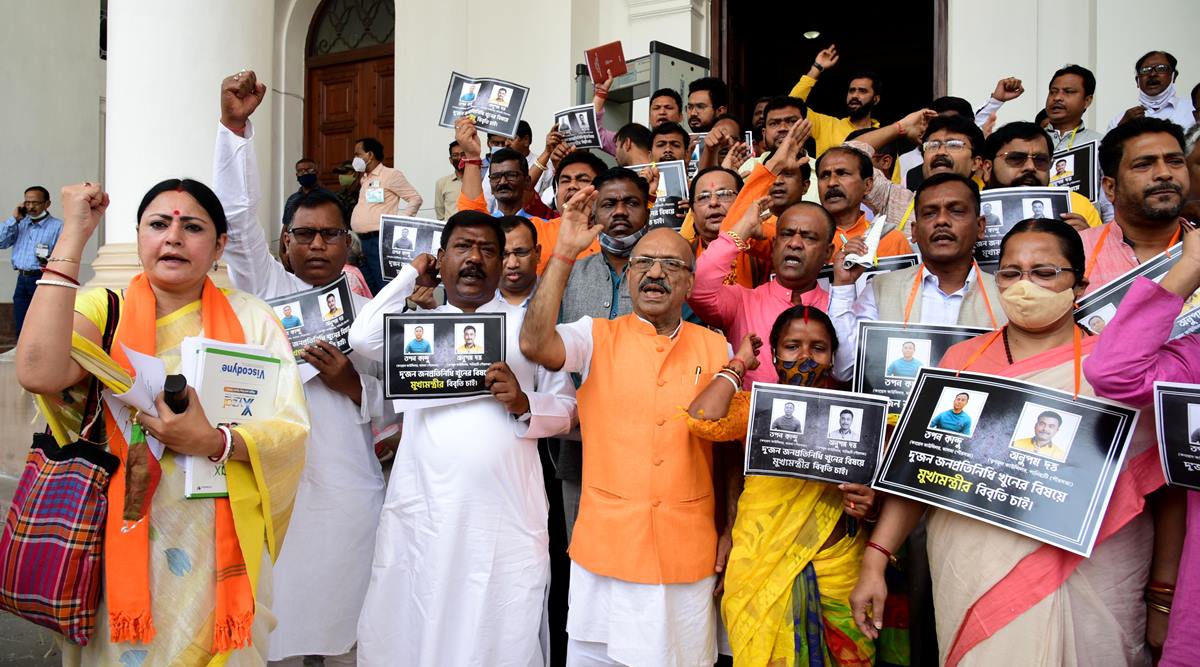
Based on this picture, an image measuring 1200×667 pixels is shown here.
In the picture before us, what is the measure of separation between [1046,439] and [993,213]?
1.66m

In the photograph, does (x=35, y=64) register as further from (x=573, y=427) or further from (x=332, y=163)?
(x=573, y=427)

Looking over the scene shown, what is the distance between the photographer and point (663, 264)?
359 cm

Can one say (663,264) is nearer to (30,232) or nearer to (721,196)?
(721,196)

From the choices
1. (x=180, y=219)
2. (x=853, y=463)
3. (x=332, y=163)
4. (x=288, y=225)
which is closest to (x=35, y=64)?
(x=332, y=163)

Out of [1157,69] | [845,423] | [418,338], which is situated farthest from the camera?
[1157,69]

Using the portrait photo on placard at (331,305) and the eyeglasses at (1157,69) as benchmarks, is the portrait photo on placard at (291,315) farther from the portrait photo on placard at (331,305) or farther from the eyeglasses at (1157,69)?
the eyeglasses at (1157,69)

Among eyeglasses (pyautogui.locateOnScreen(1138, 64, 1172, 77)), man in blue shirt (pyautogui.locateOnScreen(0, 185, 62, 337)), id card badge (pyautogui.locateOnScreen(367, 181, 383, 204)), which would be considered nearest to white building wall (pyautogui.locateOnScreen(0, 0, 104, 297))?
man in blue shirt (pyautogui.locateOnScreen(0, 185, 62, 337))

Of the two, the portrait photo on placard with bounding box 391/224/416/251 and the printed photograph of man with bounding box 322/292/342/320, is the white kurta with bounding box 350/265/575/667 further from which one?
the portrait photo on placard with bounding box 391/224/416/251

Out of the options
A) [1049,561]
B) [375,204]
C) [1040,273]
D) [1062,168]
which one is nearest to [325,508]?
[1049,561]

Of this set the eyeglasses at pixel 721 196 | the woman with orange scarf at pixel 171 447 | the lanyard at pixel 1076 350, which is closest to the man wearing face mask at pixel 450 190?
the eyeglasses at pixel 721 196

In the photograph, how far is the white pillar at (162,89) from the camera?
20.1 ft

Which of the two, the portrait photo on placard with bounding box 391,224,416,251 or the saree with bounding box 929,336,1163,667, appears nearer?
the saree with bounding box 929,336,1163,667

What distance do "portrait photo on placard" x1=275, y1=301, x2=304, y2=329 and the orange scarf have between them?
2.76 ft

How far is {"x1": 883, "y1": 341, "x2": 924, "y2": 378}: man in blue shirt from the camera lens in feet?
11.0
